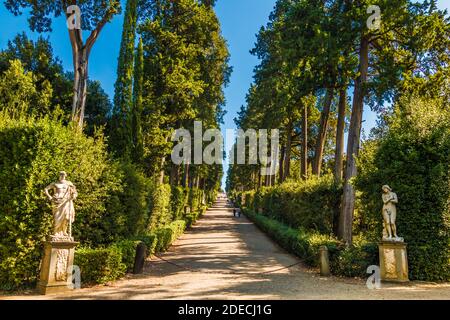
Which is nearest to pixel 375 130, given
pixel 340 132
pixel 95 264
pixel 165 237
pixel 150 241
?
pixel 340 132

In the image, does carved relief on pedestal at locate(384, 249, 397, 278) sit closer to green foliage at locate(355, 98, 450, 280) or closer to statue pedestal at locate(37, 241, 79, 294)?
green foliage at locate(355, 98, 450, 280)

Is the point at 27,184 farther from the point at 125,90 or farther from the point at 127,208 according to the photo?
the point at 125,90

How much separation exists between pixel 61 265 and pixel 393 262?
849cm

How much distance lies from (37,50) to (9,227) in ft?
69.7

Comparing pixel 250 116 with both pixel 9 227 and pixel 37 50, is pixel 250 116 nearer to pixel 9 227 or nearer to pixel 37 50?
pixel 37 50

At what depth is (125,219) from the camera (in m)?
12.2

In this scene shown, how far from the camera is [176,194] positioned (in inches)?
969

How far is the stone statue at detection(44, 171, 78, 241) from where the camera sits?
8.43 metres

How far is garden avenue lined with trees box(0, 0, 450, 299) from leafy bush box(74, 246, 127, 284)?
0.09ft

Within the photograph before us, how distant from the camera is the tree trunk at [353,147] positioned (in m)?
14.5

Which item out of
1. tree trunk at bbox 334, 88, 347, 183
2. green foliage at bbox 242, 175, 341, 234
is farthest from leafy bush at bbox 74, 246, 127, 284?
tree trunk at bbox 334, 88, 347, 183

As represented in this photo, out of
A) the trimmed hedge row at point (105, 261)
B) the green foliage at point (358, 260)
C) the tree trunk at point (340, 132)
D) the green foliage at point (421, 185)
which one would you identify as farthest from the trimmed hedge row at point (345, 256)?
the trimmed hedge row at point (105, 261)

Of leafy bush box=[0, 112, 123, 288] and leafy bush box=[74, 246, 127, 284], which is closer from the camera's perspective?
leafy bush box=[0, 112, 123, 288]
